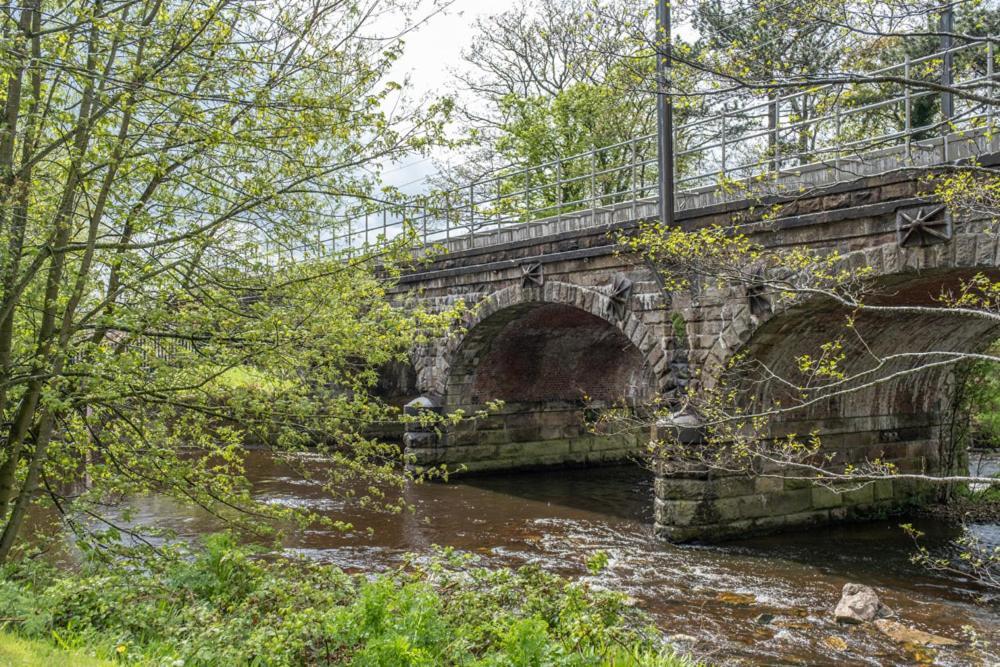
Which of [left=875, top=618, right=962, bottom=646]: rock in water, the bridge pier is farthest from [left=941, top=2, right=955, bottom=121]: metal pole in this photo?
[left=875, top=618, right=962, bottom=646]: rock in water

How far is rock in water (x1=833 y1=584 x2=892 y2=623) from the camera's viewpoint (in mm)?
8367

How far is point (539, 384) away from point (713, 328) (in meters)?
8.68

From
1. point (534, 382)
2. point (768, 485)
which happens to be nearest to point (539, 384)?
point (534, 382)

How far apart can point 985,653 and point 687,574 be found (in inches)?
133

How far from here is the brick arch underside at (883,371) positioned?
10499 millimetres

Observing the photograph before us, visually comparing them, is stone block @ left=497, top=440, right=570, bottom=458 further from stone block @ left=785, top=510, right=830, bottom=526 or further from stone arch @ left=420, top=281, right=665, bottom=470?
stone block @ left=785, top=510, right=830, bottom=526

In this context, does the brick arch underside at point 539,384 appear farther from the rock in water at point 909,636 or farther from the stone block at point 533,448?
the rock in water at point 909,636

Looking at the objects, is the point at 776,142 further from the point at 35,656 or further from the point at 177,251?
the point at 35,656

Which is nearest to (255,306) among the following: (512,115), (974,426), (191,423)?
(191,423)

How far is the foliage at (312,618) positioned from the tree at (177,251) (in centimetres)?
66

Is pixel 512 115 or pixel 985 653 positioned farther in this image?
pixel 512 115

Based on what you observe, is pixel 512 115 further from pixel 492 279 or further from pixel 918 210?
pixel 918 210

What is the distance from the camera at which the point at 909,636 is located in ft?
25.9

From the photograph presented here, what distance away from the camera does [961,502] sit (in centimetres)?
1296
